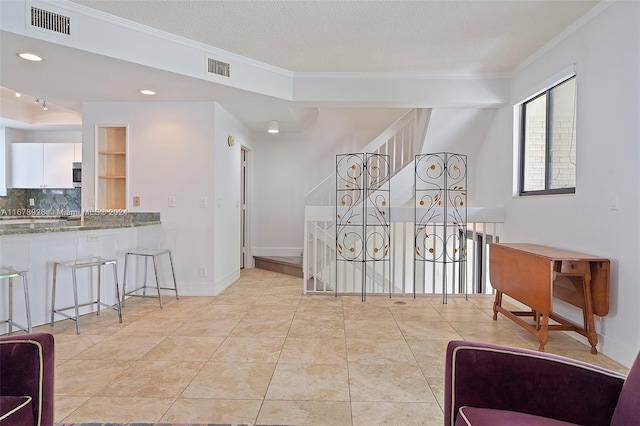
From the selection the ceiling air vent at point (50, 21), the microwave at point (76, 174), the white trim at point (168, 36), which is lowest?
the microwave at point (76, 174)

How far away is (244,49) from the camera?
11.3ft

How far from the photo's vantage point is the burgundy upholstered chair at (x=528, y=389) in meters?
1.15

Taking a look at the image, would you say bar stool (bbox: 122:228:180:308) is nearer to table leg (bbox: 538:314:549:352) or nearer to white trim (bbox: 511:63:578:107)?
table leg (bbox: 538:314:549:352)

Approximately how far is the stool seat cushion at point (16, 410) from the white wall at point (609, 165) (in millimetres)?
3274

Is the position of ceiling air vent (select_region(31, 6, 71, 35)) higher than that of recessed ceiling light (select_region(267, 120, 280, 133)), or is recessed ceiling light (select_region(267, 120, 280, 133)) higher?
ceiling air vent (select_region(31, 6, 71, 35))

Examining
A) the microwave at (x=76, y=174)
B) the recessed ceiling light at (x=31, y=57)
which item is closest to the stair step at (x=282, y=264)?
the microwave at (x=76, y=174)

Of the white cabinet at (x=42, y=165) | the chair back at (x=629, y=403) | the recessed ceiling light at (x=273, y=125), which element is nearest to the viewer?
the chair back at (x=629, y=403)

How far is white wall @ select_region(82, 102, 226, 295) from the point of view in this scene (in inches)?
164

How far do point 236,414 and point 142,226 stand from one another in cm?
280

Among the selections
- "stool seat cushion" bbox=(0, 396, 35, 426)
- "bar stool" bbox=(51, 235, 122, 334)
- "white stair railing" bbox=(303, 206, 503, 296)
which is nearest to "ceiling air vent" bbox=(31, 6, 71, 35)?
"bar stool" bbox=(51, 235, 122, 334)

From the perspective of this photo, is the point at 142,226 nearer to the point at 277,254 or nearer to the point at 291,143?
the point at 277,254

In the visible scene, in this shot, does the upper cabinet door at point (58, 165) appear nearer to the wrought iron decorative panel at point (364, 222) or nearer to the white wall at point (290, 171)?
the white wall at point (290, 171)

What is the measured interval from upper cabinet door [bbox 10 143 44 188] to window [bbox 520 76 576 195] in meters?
7.15

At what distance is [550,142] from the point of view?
333 cm
